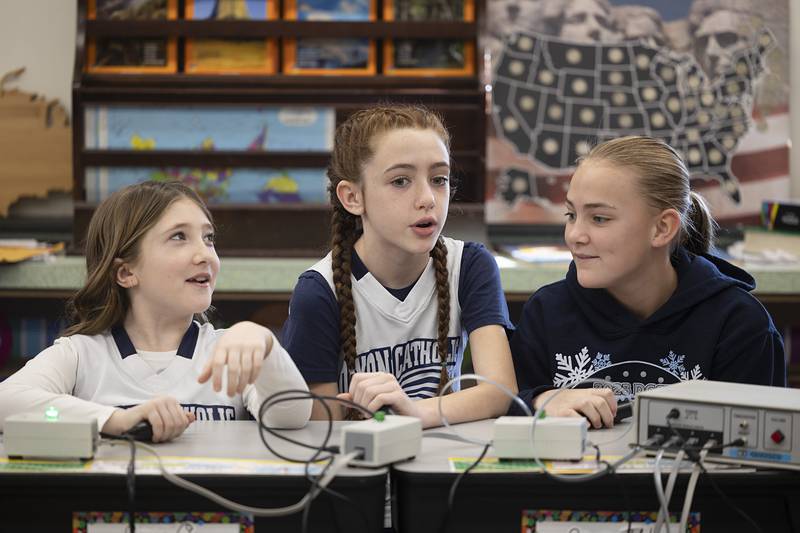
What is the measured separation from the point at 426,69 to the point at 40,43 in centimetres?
140

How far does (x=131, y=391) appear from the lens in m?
1.72

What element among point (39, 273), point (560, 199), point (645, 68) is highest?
point (645, 68)

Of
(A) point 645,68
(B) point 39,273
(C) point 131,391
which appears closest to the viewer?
(C) point 131,391

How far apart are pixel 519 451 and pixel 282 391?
0.36 metres

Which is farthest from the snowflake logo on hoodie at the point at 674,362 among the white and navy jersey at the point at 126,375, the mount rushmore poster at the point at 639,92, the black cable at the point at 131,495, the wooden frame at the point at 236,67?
the wooden frame at the point at 236,67

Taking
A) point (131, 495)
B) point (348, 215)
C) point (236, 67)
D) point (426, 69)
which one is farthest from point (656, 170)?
point (236, 67)

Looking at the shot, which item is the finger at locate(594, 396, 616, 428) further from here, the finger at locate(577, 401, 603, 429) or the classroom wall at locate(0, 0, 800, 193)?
the classroom wall at locate(0, 0, 800, 193)

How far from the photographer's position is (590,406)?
156cm

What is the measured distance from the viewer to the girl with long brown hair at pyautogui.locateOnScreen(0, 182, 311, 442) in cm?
171

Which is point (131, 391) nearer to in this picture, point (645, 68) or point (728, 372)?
point (728, 372)

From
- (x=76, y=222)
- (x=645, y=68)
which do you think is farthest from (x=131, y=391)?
(x=645, y=68)

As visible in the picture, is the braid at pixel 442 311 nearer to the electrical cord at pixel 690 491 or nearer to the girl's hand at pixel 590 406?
the girl's hand at pixel 590 406

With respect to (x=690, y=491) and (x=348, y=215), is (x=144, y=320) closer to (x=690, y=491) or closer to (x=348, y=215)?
(x=348, y=215)

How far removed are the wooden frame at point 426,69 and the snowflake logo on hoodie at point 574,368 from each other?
1.85m
